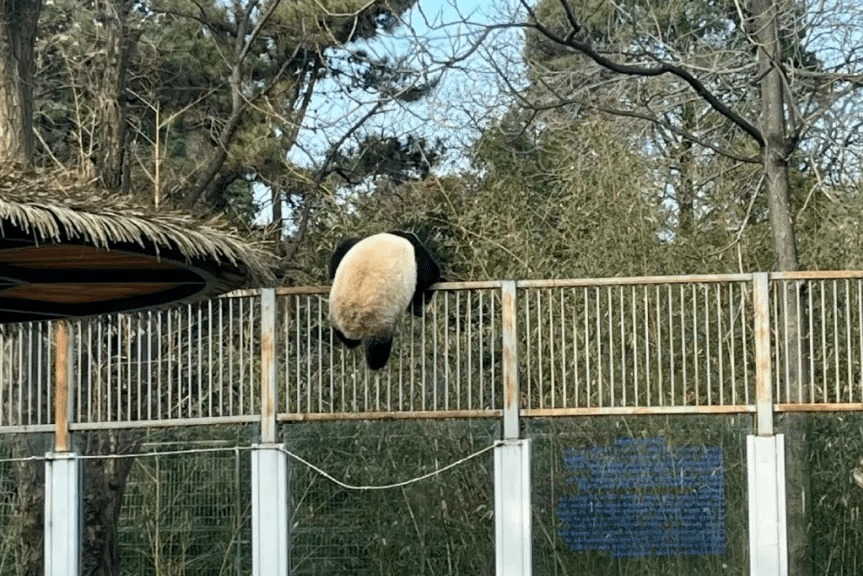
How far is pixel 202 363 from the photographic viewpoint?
7.98 metres

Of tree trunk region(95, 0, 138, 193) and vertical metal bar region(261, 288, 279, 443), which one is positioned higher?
tree trunk region(95, 0, 138, 193)

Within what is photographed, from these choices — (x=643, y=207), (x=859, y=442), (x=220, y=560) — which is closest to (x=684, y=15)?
(x=643, y=207)

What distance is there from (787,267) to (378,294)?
2482mm

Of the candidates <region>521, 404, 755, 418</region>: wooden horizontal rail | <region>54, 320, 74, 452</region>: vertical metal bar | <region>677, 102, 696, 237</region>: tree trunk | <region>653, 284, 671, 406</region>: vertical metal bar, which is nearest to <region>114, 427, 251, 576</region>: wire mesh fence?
<region>54, 320, 74, 452</region>: vertical metal bar

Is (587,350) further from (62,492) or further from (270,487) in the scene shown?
(62,492)

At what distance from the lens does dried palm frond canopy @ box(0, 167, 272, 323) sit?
16.7ft

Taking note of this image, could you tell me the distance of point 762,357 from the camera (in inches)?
290

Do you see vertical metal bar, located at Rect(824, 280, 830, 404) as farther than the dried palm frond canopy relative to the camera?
Yes

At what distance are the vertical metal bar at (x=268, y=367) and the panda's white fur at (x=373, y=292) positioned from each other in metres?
0.35

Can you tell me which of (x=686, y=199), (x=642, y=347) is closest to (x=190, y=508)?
(x=642, y=347)

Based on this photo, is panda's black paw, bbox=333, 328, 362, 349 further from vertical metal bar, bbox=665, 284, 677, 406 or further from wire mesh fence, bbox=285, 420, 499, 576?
vertical metal bar, bbox=665, 284, 677, 406

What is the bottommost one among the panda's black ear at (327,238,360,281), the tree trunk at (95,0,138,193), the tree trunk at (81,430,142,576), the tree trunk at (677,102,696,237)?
the tree trunk at (81,430,142,576)

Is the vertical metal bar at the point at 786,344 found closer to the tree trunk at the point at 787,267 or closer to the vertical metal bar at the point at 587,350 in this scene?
the tree trunk at the point at 787,267

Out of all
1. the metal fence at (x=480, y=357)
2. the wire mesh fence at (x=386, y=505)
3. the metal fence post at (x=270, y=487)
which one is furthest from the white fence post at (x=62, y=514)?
the wire mesh fence at (x=386, y=505)
